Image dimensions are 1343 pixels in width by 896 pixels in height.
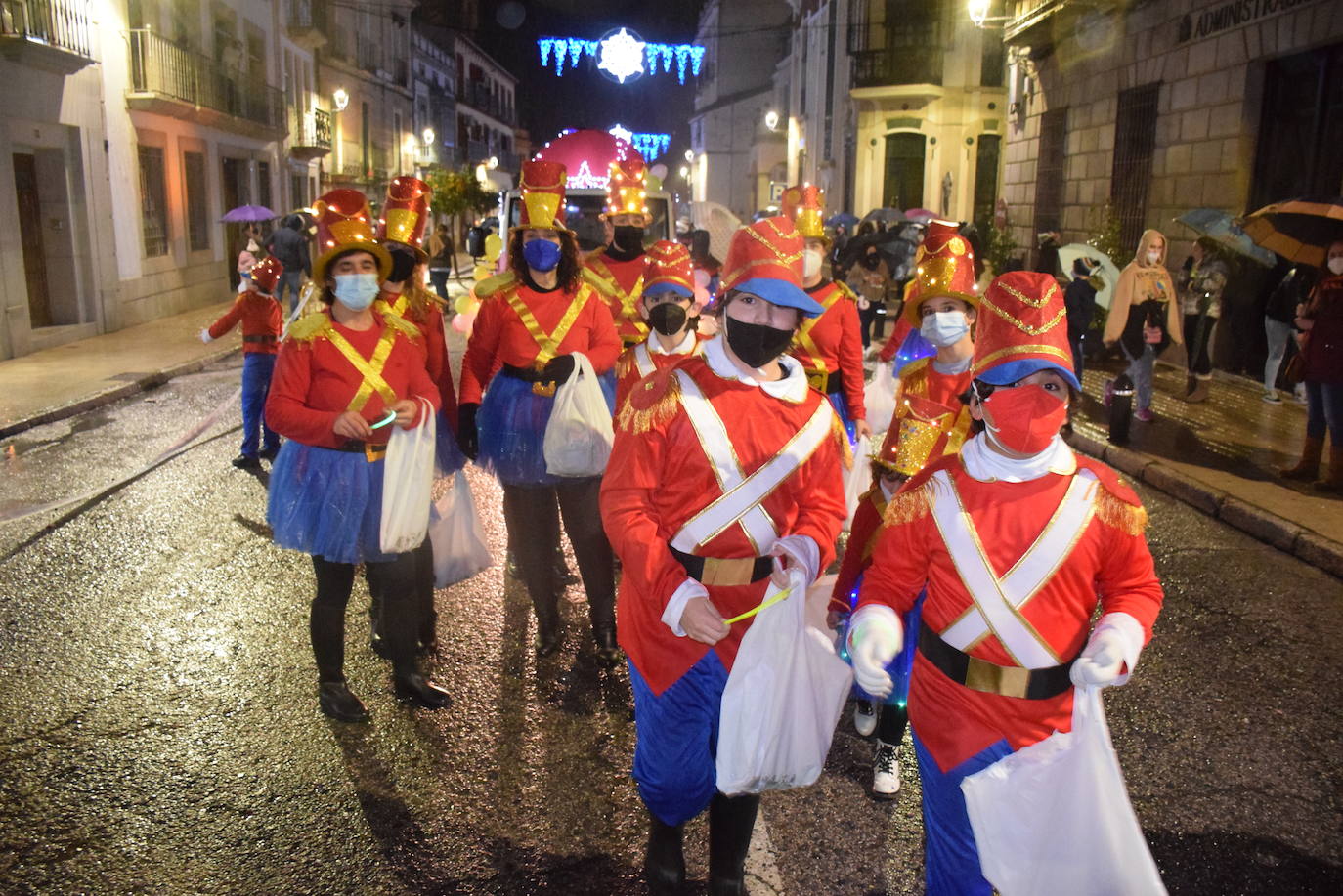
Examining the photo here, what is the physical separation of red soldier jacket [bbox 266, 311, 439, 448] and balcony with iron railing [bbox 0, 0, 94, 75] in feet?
46.1

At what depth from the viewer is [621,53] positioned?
22.3 m

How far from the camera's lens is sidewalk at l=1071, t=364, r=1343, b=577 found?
7.32m

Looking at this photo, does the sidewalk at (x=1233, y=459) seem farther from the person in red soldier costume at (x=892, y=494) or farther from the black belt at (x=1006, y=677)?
the black belt at (x=1006, y=677)

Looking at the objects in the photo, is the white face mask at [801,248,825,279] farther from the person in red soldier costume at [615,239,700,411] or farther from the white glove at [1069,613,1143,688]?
the white glove at [1069,613,1143,688]

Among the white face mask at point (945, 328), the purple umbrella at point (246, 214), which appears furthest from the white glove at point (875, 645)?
the purple umbrella at point (246, 214)

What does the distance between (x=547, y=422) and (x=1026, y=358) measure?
287 cm

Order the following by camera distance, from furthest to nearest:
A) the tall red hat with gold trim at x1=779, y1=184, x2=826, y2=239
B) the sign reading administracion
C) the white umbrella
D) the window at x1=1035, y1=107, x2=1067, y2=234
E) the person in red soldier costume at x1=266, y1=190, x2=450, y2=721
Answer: the window at x1=1035, y1=107, x2=1067, y2=234
the sign reading administracion
the white umbrella
the tall red hat with gold trim at x1=779, y1=184, x2=826, y2=239
the person in red soldier costume at x1=266, y1=190, x2=450, y2=721

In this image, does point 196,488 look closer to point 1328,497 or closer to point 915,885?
point 915,885

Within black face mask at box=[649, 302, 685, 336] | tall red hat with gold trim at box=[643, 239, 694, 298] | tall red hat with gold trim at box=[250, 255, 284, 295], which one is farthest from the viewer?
tall red hat with gold trim at box=[250, 255, 284, 295]

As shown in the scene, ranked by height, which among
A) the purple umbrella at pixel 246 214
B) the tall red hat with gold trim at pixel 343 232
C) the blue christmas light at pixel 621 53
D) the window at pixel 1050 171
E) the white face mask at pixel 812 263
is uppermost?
the blue christmas light at pixel 621 53

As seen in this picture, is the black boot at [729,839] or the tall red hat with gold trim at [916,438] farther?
the tall red hat with gold trim at [916,438]

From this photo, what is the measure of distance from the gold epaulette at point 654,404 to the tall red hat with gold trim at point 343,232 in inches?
69.3

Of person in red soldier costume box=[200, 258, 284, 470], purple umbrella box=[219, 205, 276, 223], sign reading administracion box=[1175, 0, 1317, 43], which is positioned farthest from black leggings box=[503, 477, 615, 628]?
purple umbrella box=[219, 205, 276, 223]

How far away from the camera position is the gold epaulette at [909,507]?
255cm
